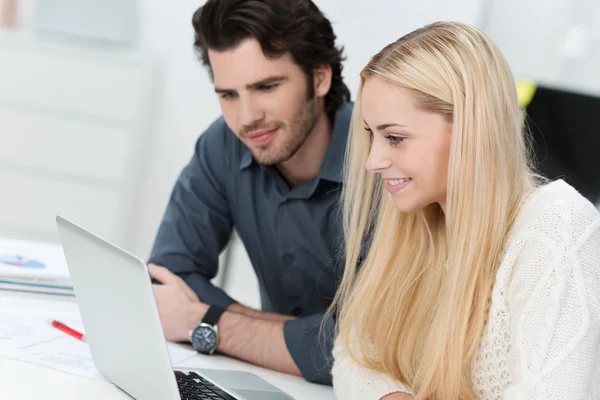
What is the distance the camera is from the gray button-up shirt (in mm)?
1972

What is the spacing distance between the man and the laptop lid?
1.34ft

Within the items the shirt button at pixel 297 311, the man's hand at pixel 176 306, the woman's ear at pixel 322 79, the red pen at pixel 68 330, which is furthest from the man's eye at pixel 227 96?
the red pen at pixel 68 330

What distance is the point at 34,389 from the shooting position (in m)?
1.26

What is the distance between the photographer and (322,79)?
2090 mm

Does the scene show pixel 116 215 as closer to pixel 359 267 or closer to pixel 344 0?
pixel 344 0

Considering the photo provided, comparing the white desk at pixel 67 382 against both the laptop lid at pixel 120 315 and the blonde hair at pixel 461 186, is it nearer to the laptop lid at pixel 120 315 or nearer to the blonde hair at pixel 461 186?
the laptop lid at pixel 120 315

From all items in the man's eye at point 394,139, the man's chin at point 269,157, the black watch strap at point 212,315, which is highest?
the man's eye at point 394,139

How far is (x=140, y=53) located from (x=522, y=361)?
2.77 m

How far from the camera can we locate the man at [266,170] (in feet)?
6.33

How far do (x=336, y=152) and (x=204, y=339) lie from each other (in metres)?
0.57

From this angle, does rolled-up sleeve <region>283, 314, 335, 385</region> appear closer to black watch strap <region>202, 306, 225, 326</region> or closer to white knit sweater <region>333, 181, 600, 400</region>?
black watch strap <region>202, 306, 225, 326</region>

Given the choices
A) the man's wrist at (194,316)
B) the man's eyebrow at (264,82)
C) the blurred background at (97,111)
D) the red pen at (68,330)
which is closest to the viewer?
the red pen at (68,330)

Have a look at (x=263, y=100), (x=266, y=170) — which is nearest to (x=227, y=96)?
(x=263, y=100)

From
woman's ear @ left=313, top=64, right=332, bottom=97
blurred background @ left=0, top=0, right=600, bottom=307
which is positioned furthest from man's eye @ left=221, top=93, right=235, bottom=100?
blurred background @ left=0, top=0, right=600, bottom=307
